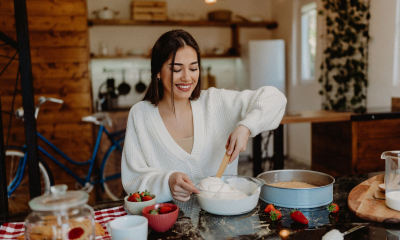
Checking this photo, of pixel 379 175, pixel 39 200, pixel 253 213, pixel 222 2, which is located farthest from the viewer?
pixel 222 2

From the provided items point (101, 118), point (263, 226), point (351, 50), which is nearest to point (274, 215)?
point (263, 226)

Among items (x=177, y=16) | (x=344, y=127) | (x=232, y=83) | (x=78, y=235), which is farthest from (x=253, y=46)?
(x=78, y=235)

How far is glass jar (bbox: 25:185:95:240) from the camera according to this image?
2.25 ft

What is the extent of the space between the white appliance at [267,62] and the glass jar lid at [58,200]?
4709mm

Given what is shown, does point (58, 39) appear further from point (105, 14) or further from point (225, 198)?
point (225, 198)

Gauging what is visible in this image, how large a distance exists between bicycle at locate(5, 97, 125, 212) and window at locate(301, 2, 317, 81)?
9.62 feet

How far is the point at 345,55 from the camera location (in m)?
3.88

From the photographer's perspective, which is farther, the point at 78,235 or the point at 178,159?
the point at 178,159

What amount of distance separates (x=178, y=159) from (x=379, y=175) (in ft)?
2.82

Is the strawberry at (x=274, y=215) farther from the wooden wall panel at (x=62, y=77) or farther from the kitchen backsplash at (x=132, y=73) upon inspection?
the kitchen backsplash at (x=132, y=73)

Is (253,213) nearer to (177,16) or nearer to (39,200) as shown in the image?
(39,200)

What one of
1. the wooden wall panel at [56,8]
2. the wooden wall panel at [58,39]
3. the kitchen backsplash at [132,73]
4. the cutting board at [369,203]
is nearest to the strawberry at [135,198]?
the cutting board at [369,203]

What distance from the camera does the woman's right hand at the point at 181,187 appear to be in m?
1.13

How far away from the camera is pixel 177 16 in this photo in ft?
17.4
